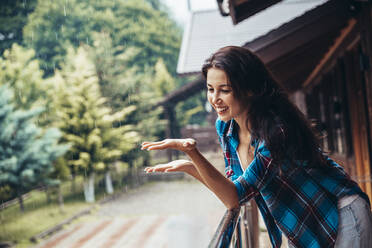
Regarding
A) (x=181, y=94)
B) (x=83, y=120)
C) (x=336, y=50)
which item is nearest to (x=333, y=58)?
(x=336, y=50)

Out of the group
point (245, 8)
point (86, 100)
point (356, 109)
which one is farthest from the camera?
point (86, 100)

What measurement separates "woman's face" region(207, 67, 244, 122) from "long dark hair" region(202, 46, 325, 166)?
0.02 m

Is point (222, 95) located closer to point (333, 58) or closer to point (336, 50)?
point (336, 50)

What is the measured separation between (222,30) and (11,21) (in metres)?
19.8

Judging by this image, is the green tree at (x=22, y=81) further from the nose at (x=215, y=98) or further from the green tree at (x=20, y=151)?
the nose at (x=215, y=98)

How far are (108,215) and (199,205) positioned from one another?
277cm

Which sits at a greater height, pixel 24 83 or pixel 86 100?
pixel 24 83

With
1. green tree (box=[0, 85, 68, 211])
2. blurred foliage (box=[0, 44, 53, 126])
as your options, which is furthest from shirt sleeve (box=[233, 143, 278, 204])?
blurred foliage (box=[0, 44, 53, 126])

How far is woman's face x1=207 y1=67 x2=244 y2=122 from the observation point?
113 cm

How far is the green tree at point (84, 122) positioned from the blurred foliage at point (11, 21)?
12272 millimetres

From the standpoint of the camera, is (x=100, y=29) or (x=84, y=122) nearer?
(x=84, y=122)

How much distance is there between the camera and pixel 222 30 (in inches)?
377

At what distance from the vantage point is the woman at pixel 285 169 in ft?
3.58

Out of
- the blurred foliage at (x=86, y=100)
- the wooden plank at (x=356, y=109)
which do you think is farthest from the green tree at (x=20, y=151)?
the wooden plank at (x=356, y=109)
